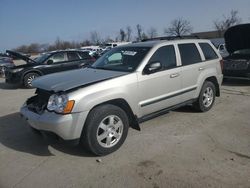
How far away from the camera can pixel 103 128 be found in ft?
14.1

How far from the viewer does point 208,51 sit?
6531mm

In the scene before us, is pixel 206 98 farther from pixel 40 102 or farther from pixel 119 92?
pixel 40 102

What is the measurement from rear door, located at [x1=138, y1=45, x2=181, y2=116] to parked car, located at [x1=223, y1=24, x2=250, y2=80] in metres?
5.08

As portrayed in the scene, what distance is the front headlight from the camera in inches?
155

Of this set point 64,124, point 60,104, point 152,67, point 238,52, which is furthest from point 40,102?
point 238,52

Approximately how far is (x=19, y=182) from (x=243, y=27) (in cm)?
913

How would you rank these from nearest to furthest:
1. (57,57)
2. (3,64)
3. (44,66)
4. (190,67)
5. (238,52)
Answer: (190,67) → (238,52) → (44,66) → (57,57) → (3,64)

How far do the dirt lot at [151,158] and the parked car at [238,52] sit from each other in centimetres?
405

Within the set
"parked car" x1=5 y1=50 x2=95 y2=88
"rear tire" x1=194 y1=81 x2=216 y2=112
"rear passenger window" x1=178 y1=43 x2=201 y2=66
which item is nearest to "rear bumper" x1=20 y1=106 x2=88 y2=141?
"rear passenger window" x1=178 y1=43 x2=201 y2=66

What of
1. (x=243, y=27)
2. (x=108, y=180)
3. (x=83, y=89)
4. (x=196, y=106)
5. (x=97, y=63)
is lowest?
(x=108, y=180)

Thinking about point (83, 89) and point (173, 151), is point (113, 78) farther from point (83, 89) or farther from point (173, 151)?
point (173, 151)

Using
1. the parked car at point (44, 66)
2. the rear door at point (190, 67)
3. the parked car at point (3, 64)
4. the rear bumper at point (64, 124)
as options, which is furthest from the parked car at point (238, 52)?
the parked car at point (3, 64)

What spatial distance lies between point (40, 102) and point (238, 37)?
856cm

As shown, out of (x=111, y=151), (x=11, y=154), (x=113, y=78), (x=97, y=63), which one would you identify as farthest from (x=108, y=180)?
(x=97, y=63)
